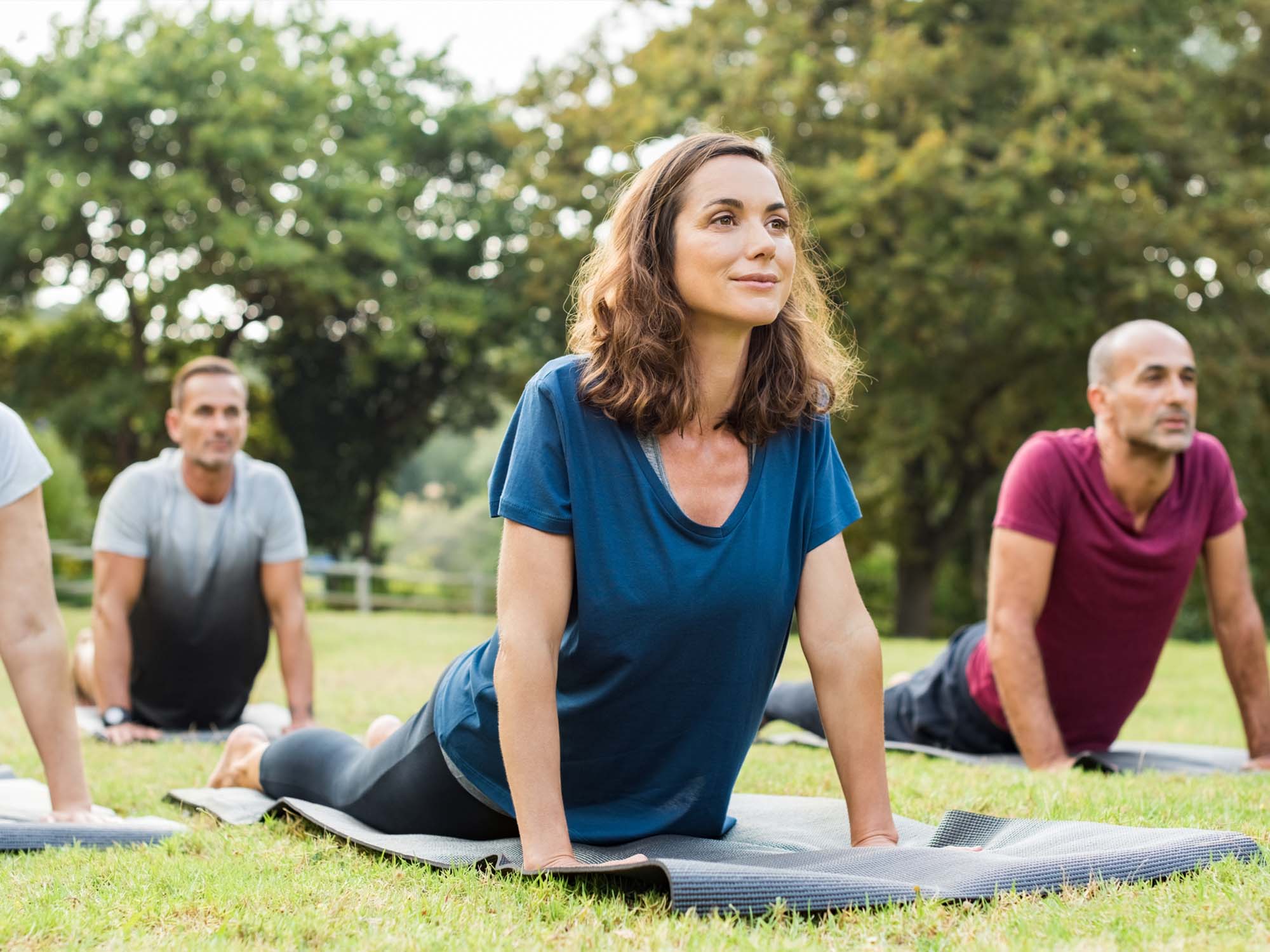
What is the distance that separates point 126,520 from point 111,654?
709 mm

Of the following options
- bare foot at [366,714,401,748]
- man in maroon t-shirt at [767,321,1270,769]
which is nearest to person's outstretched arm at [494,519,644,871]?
bare foot at [366,714,401,748]

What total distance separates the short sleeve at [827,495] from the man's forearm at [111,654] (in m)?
4.86

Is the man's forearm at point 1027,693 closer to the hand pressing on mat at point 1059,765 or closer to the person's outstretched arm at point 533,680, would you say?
the hand pressing on mat at point 1059,765

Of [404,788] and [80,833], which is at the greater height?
[404,788]

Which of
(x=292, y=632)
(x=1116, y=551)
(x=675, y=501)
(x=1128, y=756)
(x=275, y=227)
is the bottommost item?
(x=1128, y=756)

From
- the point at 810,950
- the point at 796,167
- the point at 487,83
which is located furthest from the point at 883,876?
the point at 487,83

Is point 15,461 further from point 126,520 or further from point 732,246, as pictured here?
point 126,520

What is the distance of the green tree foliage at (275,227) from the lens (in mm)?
23062

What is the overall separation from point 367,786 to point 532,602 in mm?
1082

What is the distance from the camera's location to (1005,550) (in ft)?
18.3

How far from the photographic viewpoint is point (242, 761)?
4.75 m

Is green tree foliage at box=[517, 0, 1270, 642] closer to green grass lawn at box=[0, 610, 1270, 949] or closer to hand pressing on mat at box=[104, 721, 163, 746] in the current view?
hand pressing on mat at box=[104, 721, 163, 746]

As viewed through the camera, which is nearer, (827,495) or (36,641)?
(827,495)

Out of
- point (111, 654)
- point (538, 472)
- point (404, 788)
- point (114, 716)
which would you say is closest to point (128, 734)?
point (114, 716)
